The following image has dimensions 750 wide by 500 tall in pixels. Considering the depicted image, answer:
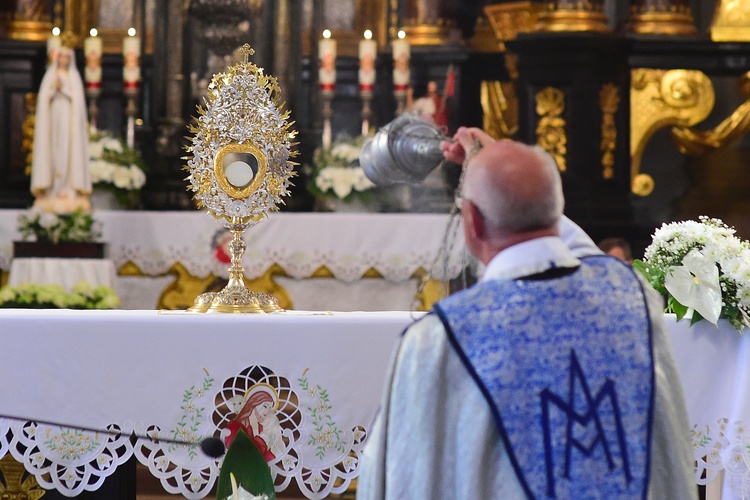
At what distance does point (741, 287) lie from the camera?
3.60m

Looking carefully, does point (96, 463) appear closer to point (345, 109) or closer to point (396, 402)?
point (396, 402)

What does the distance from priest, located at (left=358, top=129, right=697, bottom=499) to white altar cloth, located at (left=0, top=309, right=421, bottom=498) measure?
110 cm

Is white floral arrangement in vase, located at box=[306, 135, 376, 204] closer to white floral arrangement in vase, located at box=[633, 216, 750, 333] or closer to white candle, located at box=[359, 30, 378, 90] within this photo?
white candle, located at box=[359, 30, 378, 90]

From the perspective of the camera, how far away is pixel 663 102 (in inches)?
338

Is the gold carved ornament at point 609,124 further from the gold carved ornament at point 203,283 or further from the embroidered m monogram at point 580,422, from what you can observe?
the embroidered m monogram at point 580,422

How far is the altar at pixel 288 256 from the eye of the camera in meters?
8.01

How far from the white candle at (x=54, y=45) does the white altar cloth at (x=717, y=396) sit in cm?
582

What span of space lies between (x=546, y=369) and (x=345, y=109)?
749 centimetres

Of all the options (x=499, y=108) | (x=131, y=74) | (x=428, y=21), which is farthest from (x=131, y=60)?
(x=499, y=108)

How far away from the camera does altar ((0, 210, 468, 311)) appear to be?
26.3ft

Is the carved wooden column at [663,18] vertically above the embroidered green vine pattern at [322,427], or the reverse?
the carved wooden column at [663,18]

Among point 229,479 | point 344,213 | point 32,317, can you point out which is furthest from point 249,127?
point 344,213

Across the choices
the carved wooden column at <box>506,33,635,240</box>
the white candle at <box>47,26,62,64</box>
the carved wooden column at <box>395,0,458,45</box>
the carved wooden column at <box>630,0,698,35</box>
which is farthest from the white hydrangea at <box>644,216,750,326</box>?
the carved wooden column at <box>395,0,458,45</box>

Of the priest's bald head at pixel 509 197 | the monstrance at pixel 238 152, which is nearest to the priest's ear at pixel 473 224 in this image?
the priest's bald head at pixel 509 197
